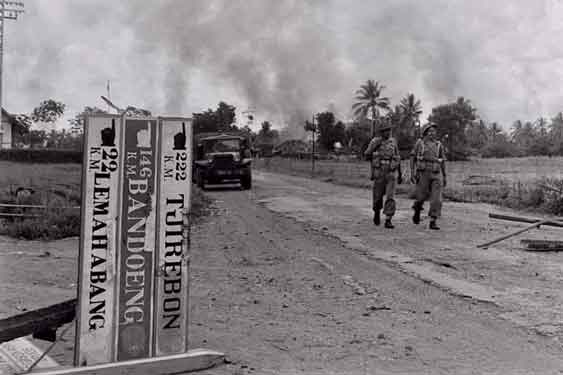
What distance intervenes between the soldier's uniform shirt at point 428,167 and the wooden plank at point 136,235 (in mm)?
8323

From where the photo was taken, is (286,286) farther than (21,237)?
No

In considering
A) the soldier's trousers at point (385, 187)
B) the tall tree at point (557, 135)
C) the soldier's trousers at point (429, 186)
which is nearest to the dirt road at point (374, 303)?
the soldier's trousers at point (385, 187)

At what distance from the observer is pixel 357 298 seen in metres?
6.08

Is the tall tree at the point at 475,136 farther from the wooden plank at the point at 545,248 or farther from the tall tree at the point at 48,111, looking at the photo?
the wooden plank at the point at 545,248

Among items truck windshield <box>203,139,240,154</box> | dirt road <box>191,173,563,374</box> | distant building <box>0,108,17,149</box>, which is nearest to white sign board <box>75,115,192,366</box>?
dirt road <box>191,173,563,374</box>

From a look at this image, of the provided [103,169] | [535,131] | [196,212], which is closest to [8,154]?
[196,212]

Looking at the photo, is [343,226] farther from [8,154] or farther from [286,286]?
[8,154]

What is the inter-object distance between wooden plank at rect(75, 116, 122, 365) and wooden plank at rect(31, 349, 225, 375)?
0.07 meters

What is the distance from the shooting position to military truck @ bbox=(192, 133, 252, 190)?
82.7ft

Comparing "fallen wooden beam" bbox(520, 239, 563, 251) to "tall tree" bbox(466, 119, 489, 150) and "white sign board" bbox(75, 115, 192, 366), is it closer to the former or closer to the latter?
"white sign board" bbox(75, 115, 192, 366)

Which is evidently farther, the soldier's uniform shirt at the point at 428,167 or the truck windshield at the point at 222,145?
the truck windshield at the point at 222,145

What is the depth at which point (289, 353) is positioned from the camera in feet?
14.4

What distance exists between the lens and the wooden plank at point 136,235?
12.2 feet

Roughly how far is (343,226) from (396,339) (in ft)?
23.4
